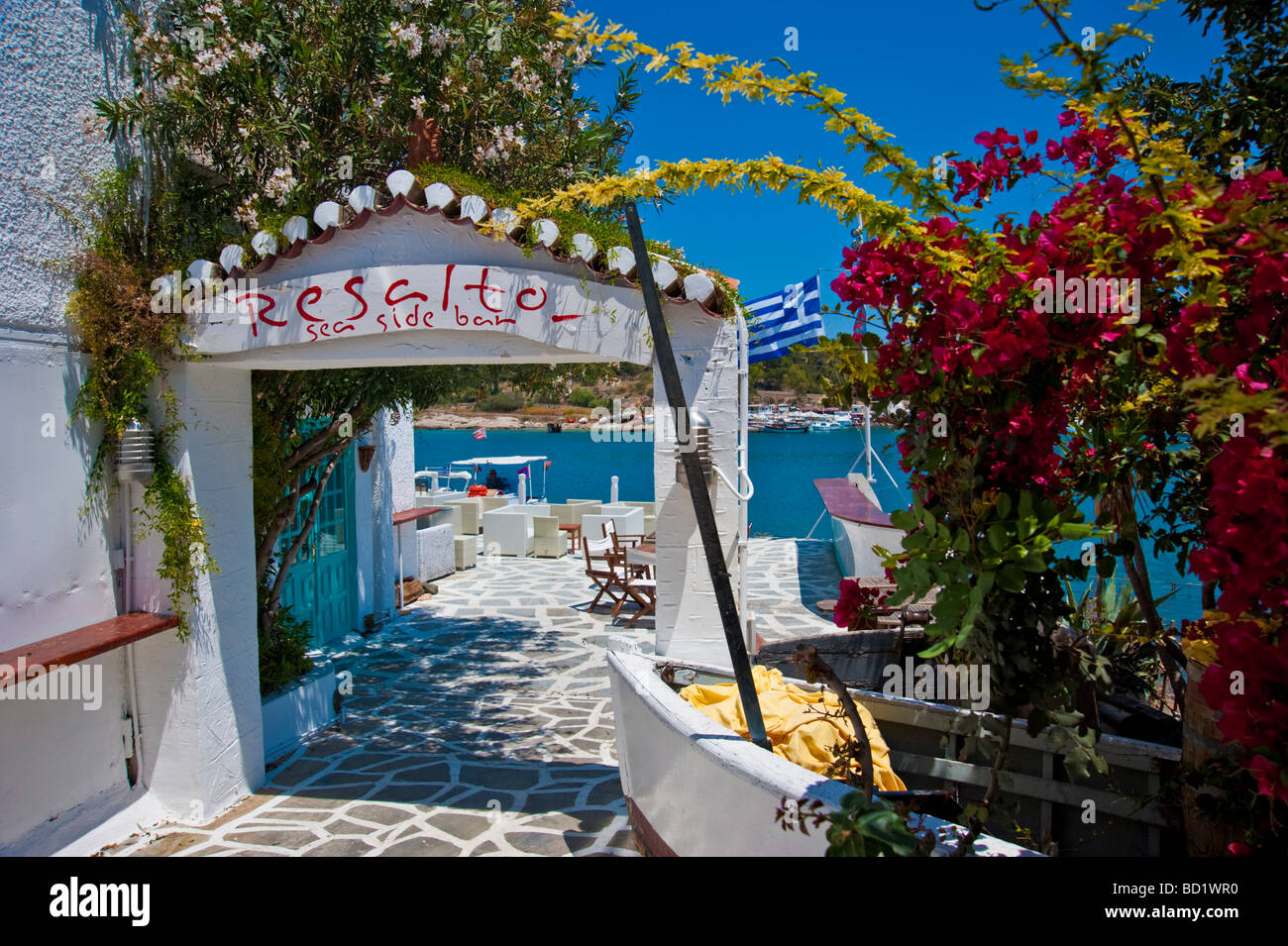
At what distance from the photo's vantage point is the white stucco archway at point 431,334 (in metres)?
4.58

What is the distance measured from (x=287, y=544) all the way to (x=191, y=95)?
408 cm

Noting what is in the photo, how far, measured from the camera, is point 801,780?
2682 mm

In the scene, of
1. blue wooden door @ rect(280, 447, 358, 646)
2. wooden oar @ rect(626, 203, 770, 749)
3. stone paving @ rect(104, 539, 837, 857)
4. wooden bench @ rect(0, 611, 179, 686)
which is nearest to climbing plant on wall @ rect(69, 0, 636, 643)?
wooden bench @ rect(0, 611, 179, 686)

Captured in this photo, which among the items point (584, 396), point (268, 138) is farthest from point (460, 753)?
point (584, 396)

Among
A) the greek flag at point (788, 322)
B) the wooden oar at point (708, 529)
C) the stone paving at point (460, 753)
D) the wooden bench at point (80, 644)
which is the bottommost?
the stone paving at point (460, 753)

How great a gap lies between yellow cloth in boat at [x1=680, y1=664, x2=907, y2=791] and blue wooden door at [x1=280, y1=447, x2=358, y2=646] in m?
5.44

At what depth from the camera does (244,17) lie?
5238mm

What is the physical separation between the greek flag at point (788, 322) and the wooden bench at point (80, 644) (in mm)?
7521

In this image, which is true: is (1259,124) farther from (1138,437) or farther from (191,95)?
(191,95)

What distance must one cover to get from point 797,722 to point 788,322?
325 inches

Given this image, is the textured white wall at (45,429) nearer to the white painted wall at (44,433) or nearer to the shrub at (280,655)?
the white painted wall at (44,433)

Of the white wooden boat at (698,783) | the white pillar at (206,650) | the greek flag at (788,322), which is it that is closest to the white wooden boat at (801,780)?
the white wooden boat at (698,783)

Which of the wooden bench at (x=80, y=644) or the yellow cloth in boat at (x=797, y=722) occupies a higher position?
the wooden bench at (x=80, y=644)
